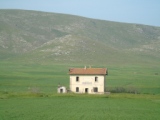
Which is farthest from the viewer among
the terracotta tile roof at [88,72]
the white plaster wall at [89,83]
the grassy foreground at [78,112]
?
the terracotta tile roof at [88,72]

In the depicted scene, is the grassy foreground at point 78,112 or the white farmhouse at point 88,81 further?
the white farmhouse at point 88,81

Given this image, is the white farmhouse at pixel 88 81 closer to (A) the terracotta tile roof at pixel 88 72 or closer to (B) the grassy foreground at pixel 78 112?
(A) the terracotta tile roof at pixel 88 72

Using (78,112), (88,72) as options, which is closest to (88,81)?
(88,72)

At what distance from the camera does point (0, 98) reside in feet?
Result: 165

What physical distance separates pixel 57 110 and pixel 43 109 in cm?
148

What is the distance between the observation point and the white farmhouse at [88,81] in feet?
209

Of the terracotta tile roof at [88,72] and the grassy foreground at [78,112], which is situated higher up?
the terracotta tile roof at [88,72]

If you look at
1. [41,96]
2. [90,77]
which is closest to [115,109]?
[41,96]

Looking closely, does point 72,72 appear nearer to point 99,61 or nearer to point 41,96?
point 41,96

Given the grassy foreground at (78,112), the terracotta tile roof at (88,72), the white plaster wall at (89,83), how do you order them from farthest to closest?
the terracotta tile roof at (88,72) → the white plaster wall at (89,83) → the grassy foreground at (78,112)

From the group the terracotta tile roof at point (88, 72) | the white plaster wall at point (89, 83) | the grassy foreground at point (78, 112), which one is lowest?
the grassy foreground at point (78, 112)

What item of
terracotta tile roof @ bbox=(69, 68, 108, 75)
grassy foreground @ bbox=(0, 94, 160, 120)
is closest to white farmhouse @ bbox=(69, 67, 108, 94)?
terracotta tile roof @ bbox=(69, 68, 108, 75)

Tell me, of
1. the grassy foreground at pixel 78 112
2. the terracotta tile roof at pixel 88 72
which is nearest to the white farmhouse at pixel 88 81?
the terracotta tile roof at pixel 88 72

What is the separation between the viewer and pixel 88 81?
63781mm
